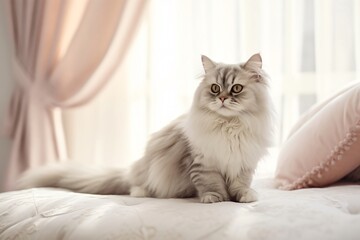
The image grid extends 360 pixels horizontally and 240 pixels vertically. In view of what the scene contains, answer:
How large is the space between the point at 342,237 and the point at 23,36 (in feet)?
6.39

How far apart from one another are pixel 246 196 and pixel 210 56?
1.07 meters

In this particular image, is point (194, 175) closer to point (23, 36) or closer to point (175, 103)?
point (175, 103)

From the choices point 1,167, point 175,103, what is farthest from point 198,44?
point 1,167

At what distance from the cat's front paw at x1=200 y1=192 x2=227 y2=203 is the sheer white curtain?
36.5 inches

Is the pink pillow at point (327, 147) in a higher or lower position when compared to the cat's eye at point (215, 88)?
lower

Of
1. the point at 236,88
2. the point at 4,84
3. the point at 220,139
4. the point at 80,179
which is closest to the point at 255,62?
the point at 236,88

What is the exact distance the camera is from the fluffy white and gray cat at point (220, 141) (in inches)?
54.9

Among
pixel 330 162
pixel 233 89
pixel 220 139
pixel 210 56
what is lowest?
pixel 330 162

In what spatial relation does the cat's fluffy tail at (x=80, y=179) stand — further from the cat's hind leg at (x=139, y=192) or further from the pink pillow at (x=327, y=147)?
the pink pillow at (x=327, y=147)

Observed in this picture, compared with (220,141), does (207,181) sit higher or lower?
lower

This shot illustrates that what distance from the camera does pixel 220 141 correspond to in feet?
4.60

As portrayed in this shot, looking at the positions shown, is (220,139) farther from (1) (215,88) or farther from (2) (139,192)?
(2) (139,192)

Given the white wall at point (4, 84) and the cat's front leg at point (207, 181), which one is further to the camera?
the white wall at point (4, 84)

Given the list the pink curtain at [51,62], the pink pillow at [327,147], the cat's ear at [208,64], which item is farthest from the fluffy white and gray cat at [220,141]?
the pink curtain at [51,62]
